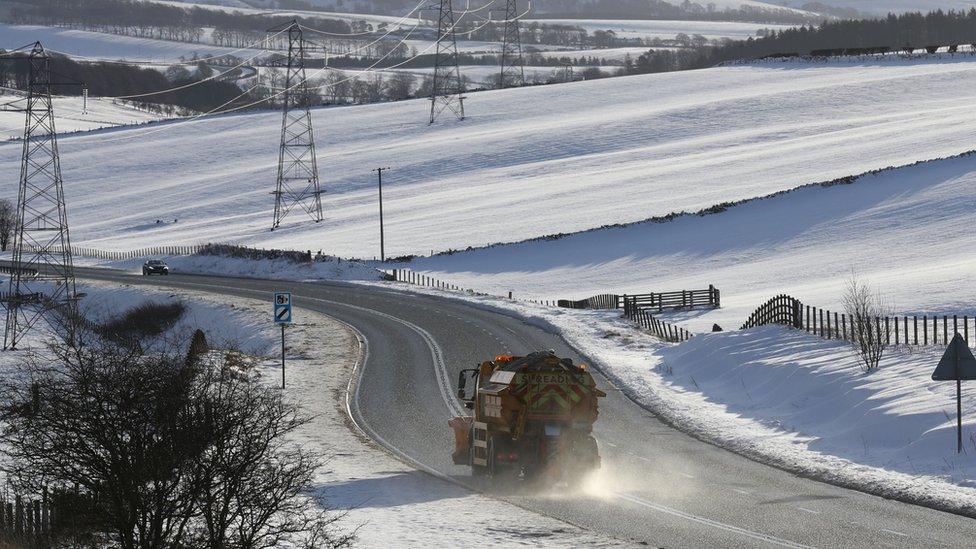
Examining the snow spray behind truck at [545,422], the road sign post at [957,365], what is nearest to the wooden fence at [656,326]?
the road sign post at [957,365]

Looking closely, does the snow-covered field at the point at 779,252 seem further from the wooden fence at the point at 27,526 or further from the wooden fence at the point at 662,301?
the wooden fence at the point at 27,526

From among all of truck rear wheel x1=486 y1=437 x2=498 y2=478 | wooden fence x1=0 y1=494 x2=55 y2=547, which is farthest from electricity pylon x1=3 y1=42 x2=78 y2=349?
wooden fence x1=0 y1=494 x2=55 y2=547

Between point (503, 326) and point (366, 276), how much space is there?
2864 centimetres

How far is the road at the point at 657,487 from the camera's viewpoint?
1842 cm

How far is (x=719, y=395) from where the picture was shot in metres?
34.8

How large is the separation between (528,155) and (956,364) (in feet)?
348

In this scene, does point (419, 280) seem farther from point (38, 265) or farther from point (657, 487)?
point (657, 487)

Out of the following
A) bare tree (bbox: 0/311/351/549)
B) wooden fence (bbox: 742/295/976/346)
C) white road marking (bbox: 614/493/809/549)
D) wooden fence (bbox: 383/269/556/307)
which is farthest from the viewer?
wooden fence (bbox: 383/269/556/307)

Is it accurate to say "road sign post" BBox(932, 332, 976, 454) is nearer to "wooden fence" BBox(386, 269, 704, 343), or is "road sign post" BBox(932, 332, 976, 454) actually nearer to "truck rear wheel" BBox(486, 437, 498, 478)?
"truck rear wheel" BBox(486, 437, 498, 478)

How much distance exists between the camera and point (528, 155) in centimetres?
12762

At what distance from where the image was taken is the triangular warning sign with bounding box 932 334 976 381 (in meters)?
22.7

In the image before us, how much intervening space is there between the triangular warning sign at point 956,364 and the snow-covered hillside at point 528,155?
6827 centimetres

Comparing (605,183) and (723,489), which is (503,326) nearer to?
(723,489)

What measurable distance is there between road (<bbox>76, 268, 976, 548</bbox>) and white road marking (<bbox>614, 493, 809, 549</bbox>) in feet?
0.05
